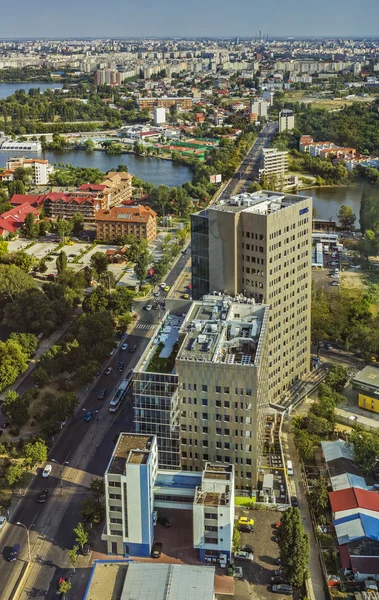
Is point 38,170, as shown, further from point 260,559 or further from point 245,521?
point 260,559

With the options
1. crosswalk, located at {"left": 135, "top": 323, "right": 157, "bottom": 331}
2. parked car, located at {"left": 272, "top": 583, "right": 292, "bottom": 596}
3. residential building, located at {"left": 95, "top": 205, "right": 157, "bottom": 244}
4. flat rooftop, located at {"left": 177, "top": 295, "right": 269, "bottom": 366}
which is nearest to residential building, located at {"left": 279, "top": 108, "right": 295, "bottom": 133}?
residential building, located at {"left": 95, "top": 205, "right": 157, "bottom": 244}

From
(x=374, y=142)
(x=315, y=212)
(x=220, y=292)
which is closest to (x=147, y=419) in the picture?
(x=220, y=292)

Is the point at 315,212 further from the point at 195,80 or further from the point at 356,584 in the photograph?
the point at 195,80

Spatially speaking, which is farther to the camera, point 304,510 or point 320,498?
point 304,510

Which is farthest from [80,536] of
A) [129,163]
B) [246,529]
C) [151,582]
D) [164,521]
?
[129,163]

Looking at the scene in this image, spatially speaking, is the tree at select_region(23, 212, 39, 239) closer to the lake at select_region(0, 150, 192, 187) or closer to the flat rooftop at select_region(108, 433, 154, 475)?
the lake at select_region(0, 150, 192, 187)

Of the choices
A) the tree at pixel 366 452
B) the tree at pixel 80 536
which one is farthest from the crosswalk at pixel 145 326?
the tree at pixel 80 536
